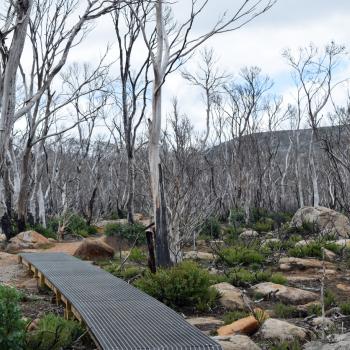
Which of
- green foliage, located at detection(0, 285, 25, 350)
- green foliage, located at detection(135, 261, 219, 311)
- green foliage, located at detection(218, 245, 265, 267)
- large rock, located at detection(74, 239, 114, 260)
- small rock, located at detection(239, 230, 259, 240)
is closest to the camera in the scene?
green foliage, located at detection(0, 285, 25, 350)

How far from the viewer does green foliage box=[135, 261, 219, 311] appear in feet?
25.6

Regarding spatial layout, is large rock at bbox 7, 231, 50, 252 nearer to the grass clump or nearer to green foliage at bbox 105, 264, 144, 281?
green foliage at bbox 105, 264, 144, 281

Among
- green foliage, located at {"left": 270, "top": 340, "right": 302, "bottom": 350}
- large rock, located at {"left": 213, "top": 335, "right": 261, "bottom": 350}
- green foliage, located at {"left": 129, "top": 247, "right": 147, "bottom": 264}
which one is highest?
green foliage, located at {"left": 129, "top": 247, "right": 147, "bottom": 264}

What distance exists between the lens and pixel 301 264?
1186cm

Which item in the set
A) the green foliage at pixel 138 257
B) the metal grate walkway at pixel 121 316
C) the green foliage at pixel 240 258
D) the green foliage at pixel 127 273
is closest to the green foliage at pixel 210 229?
the green foliage at pixel 138 257

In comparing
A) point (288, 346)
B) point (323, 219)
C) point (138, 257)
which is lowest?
point (288, 346)

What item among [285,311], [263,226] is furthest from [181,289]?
[263,226]

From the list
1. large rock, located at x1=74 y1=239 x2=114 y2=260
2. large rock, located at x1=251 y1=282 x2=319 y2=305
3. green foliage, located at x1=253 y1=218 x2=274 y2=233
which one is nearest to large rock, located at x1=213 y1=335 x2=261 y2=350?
large rock, located at x1=251 y1=282 x2=319 y2=305

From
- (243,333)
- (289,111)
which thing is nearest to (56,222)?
(243,333)

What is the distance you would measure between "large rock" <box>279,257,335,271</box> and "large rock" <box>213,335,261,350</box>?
631cm

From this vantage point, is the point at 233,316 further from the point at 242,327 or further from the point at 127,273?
the point at 127,273

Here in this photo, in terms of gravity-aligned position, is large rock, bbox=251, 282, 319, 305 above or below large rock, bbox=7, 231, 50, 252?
below

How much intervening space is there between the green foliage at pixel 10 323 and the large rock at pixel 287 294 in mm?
4849

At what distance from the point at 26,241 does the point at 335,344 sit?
12.8 metres
